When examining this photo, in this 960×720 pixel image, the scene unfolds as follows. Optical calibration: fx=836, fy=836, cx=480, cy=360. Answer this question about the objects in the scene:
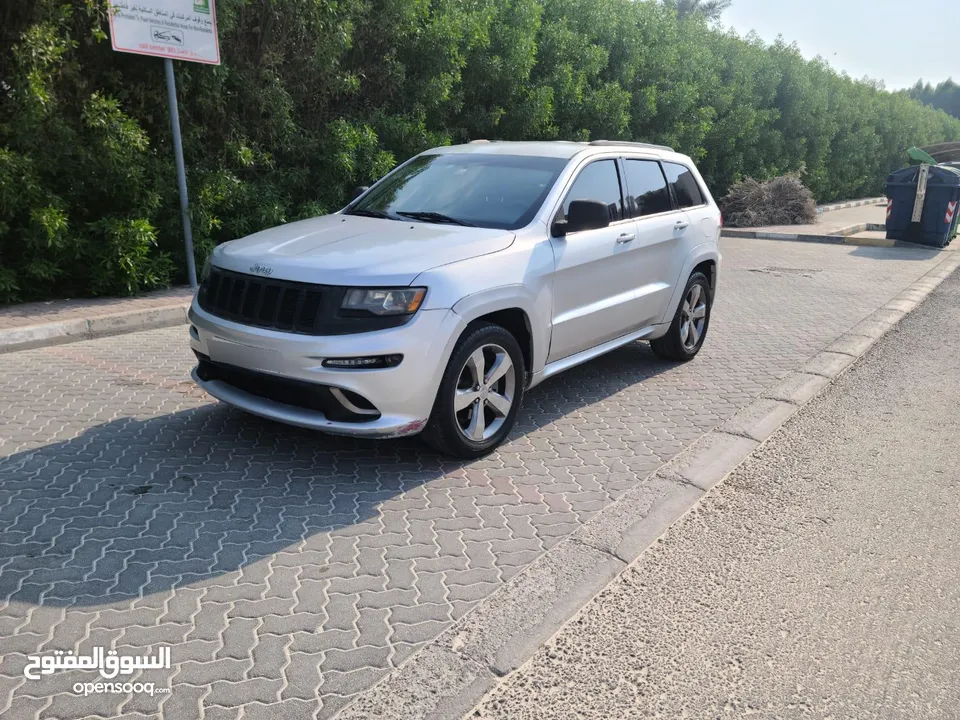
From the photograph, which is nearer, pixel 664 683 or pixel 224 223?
pixel 664 683

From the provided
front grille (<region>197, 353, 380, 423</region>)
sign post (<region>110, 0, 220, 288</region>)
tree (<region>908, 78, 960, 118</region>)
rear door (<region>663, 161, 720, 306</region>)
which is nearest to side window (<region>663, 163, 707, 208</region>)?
rear door (<region>663, 161, 720, 306</region>)

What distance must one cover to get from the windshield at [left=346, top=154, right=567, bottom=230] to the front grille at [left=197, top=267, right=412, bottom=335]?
123cm

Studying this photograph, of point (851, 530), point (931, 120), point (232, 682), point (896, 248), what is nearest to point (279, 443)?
point (232, 682)

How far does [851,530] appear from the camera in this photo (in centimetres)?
416

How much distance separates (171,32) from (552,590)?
7.32m

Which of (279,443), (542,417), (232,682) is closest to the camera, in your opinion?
(232,682)

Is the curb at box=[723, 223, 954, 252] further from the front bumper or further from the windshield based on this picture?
the front bumper

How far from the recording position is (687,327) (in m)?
7.12

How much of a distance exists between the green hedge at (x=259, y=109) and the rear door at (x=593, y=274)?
501 centimetres

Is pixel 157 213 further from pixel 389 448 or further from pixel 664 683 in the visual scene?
pixel 664 683

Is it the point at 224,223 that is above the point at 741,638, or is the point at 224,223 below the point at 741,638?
above

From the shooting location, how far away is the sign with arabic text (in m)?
8.13

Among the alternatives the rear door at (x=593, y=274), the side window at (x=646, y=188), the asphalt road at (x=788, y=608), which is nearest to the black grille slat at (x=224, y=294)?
the rear door at (x=593, y=274)

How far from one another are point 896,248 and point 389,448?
15.2m
